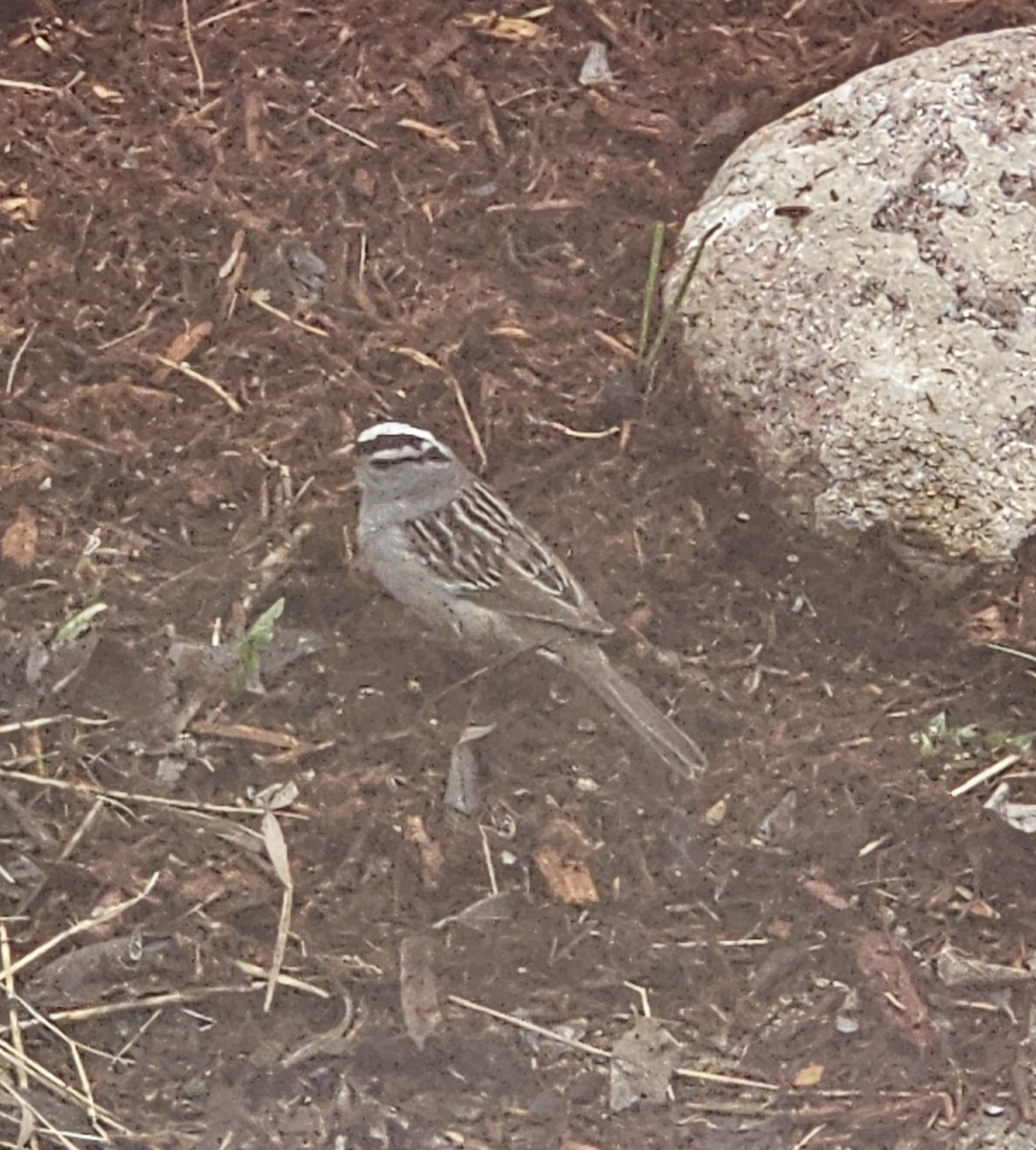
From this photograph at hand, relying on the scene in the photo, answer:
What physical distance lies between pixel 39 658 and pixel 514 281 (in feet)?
3.83

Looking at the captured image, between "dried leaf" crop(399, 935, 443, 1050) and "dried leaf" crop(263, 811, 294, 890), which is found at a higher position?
"dried leaf" crop(263, 811, 294, 890)

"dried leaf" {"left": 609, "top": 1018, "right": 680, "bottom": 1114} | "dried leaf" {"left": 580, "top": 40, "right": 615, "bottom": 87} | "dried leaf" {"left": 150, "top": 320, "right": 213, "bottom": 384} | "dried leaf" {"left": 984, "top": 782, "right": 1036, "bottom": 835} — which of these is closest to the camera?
"dried leaf" {"left": 609, "top": 1018, "right": 680, "bottom": 1114}

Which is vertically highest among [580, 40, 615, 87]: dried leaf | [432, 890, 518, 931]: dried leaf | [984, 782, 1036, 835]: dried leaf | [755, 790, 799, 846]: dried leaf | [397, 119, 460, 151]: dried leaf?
[580, 40, 615, 87]: dried leaf

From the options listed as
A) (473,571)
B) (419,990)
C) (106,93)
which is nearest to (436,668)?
(473,571)

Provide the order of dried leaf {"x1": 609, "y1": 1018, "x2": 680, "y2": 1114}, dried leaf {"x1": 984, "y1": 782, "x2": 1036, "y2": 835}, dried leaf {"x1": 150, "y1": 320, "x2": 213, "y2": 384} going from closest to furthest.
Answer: dried leaf {"x1": 609, "y1": 1018, "x2": 680, "y2": 1114} → dried leaf {"x1": 984, "y1": 782, "x2": 1036, "y2": 835} → dried leaf {"x1": 150, "y1": 320, "x2": 213, "y2": 384}

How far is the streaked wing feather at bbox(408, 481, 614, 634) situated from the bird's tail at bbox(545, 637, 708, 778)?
0.18 ft

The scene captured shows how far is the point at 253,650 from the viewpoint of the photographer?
2592 millimetres

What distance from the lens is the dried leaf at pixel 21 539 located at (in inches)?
105

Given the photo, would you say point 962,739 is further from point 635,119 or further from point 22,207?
point 22,207

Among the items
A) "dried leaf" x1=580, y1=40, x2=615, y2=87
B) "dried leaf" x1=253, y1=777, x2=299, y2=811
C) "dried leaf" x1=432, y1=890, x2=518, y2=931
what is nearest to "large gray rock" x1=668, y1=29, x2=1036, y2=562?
"dried leaf" x1=580, y1=40, x2=615, y2=87

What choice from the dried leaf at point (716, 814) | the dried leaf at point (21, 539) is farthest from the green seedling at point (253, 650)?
the dried leaf at point (716, 814)

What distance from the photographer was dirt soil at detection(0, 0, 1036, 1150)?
98.9 inches

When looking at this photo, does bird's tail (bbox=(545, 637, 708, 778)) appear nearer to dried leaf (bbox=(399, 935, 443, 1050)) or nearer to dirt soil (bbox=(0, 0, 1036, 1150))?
dirt soil (bbox=(0, 0, 1036, 1150))

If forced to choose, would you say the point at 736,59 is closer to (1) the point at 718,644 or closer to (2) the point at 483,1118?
(1) the point at 718,644
